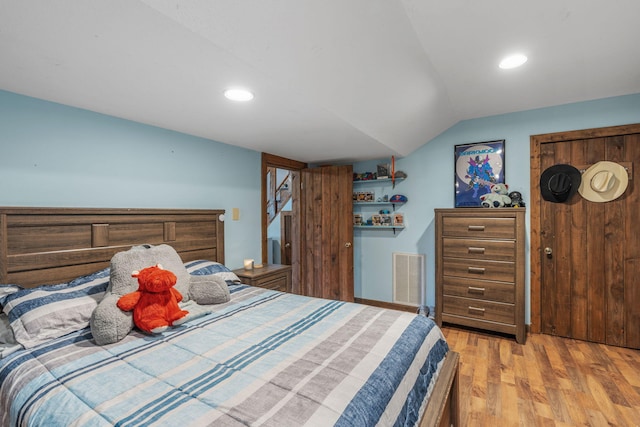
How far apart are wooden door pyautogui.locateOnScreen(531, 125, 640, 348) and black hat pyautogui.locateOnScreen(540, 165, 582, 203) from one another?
0.19 ft

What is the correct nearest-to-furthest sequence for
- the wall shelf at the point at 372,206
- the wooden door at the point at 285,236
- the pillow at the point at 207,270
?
the pillow at the point at 207,270
the wall shelf at the point at 372,206
the wooden door at the point at 285,236

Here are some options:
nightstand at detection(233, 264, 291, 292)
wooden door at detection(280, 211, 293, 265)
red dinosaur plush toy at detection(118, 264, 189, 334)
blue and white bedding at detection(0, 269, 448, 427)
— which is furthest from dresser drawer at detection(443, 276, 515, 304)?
wooden door at detection(280, 211, 293, 265)

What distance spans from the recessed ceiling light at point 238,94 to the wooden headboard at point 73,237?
3.80 ft

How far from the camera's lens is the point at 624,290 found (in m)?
2.66

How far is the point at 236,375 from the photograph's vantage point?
110cm

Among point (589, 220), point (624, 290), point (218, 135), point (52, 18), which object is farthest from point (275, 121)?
point (624, 290)

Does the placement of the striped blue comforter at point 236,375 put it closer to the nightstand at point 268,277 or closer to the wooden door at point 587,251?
the nightstand at point 268,277

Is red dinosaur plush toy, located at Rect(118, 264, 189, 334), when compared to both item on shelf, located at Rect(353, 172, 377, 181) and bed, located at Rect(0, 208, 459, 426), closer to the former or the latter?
bed, located at Rect(0, 208, 459, 426)

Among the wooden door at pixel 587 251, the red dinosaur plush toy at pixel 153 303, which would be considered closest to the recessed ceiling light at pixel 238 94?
the red dinosaur plush toy at pixel 153 303

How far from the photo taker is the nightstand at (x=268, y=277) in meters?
2.74

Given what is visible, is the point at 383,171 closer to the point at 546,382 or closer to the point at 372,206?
the point at 372,206

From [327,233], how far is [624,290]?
2947 mm

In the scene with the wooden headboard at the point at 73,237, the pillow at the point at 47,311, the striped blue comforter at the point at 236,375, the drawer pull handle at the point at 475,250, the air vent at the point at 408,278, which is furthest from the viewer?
the air vent at the point at 408,278

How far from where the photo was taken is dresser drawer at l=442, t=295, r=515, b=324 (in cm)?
279
